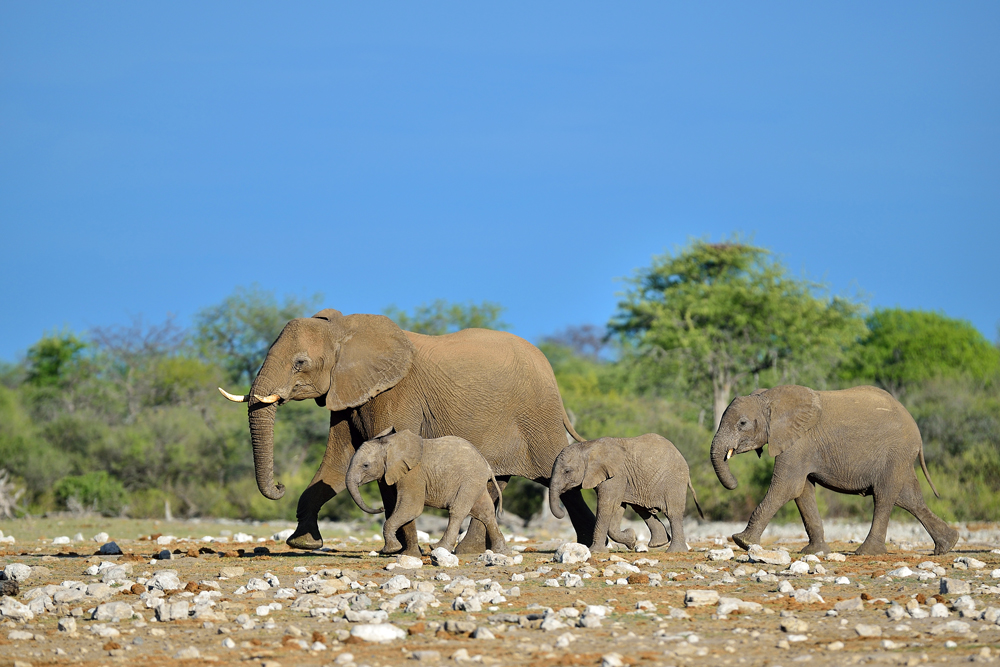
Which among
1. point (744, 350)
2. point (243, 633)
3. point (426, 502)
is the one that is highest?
point (744, 350)

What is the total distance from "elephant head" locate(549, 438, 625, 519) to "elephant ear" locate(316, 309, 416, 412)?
193 cm

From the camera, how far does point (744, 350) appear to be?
38781 mm

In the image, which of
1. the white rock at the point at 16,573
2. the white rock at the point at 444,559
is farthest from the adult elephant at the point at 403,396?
the white rock at the point at 16,573

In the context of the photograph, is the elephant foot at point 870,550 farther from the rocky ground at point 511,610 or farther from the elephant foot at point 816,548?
the rocky ground at point 511,610

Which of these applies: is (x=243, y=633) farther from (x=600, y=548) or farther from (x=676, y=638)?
(x=600, y=548)

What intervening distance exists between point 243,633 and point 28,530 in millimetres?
12966

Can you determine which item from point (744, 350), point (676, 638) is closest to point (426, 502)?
point (676, 638)

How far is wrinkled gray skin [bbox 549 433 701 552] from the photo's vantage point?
38.5ft

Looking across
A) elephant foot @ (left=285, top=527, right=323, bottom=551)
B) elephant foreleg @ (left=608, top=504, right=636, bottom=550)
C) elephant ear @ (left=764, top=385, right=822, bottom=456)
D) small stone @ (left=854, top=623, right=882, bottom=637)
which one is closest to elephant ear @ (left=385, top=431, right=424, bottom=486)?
elephant foot @ (left=285, top=527, right=323, bottom=551)

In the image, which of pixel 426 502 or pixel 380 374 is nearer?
pixel 426 502

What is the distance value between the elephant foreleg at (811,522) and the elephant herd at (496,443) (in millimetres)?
14

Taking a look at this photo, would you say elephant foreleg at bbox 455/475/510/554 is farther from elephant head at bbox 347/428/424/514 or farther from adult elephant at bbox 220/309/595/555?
elephant head at bbox 347/428/424/514

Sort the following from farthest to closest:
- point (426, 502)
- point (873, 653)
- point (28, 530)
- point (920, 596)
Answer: point (28, 530) < point (426, 502) < point (920, 596) < point (873, 653)

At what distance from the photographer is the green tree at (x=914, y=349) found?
4272cm
